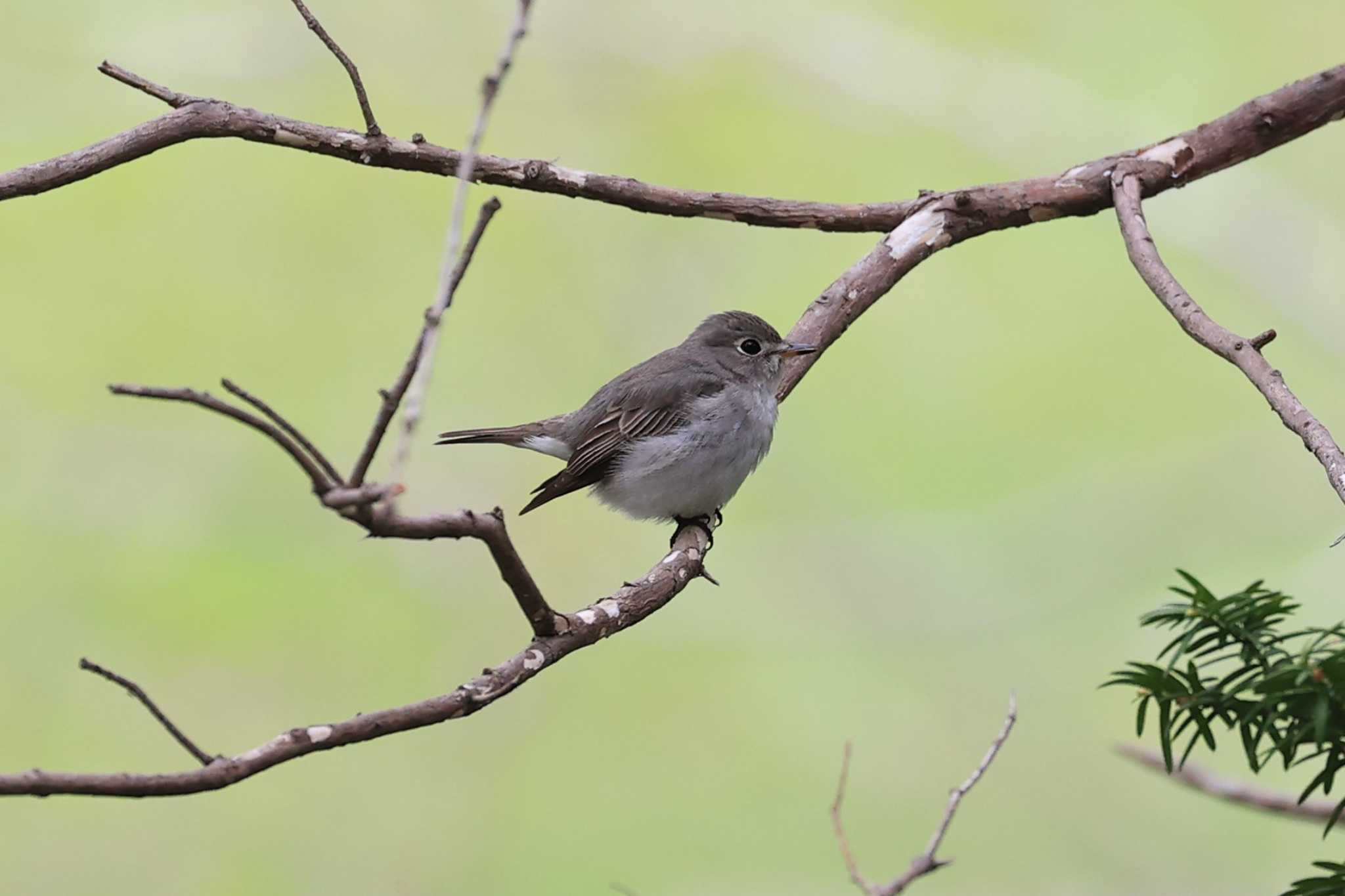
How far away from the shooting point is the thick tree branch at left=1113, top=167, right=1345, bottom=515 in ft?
5.22

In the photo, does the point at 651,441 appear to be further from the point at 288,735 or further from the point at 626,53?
the point at 626,53

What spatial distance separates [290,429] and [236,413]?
40 mm

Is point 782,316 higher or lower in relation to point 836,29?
lower

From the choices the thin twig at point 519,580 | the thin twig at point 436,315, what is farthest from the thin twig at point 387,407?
the thin twig at point 519,580

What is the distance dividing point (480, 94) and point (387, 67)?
3.10 metres

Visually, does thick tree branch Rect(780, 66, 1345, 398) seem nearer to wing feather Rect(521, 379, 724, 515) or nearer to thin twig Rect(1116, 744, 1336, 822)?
wing feather Rect(521, 379, 724, 515)

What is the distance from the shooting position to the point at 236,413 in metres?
0.79

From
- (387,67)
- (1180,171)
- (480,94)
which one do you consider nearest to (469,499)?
(387,67)

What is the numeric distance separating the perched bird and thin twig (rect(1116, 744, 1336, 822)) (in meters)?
0.94

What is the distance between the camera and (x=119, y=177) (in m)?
3.75

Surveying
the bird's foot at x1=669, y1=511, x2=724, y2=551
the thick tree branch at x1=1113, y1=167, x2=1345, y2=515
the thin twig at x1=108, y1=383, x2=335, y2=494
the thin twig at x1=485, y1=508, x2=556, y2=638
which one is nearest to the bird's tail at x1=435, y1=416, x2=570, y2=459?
the bird's foot at x1=669, y1=511, x2=724, y2=551

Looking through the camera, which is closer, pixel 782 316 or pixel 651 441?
pixel 651 441

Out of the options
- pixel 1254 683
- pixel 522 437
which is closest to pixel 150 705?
pixel 1254 683

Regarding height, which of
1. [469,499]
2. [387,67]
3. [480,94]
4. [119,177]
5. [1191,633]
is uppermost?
[387,67]
